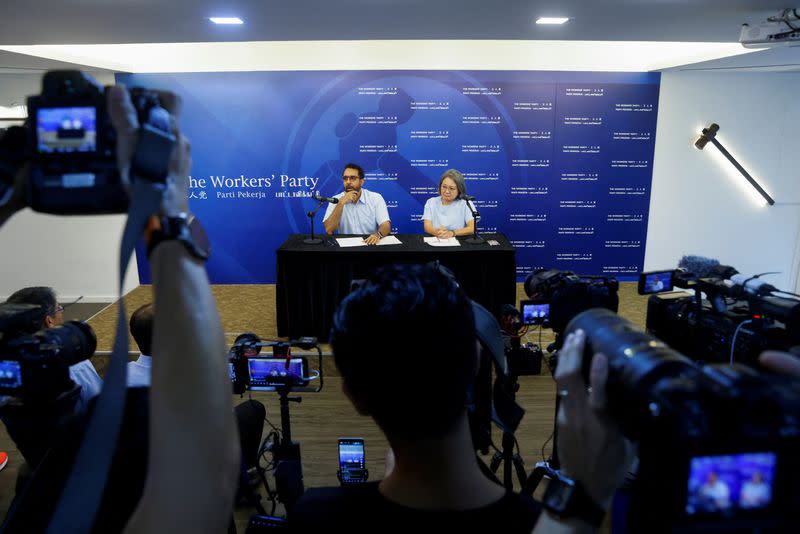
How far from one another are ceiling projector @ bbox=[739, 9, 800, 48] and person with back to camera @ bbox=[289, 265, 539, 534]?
3.51 metres

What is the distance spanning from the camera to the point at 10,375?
142 centimetres

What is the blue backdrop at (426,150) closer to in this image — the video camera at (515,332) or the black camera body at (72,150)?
the video camera at (515,332)

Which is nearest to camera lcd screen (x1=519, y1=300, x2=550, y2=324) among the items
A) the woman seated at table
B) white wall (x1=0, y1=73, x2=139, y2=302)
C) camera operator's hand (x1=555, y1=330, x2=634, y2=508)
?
camera operator's hand (x1=555, y1=330, x2=634, y2=508)

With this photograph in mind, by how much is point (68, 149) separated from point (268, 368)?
57.3 inches

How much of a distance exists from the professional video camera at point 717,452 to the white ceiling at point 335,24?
9.34 ft

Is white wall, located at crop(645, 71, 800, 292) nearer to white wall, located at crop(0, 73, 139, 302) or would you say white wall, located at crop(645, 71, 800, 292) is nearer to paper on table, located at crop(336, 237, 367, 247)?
paper on table, located at crop(336, 237, 367, 247)

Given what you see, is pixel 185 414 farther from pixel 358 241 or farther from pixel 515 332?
pixel 358 241

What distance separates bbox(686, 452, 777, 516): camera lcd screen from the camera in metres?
0.59

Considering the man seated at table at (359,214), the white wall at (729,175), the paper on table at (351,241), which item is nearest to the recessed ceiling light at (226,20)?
the man seated at table at (359,214)

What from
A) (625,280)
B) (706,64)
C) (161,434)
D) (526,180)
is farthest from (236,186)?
(161,434)

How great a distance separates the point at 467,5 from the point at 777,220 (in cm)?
479

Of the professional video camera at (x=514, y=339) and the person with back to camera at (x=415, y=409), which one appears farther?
the professional video camera at (x=514, y=339)

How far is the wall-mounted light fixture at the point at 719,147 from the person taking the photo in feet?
17.6

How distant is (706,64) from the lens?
191 inches
